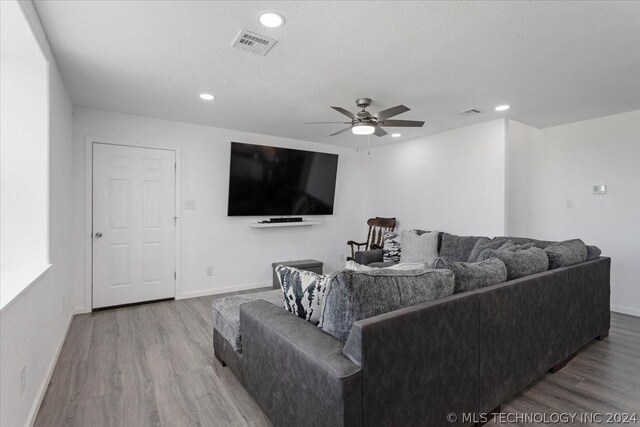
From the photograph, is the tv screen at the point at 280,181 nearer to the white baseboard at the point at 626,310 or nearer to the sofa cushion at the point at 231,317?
the sofa cushion at the point at 231,317

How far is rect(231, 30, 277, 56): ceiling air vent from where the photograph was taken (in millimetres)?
2154

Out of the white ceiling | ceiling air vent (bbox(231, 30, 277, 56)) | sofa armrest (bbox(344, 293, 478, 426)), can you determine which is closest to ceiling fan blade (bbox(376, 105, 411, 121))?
the white ceiling

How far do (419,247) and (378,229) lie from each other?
1659mm

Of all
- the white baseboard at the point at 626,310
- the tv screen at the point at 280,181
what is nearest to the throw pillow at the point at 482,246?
the white baseboard at the point at 626,310

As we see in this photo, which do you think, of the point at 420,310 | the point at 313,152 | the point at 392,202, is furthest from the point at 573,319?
the point at 313,152

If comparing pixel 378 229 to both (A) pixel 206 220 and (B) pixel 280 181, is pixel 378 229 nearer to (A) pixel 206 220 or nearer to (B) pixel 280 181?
(B) pixel 280 181

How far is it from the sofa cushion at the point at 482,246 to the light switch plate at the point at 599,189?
1665mm

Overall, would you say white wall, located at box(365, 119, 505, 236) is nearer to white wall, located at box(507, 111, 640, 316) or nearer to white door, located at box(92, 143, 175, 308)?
white wall, located at box(507, 111, 640, 316)

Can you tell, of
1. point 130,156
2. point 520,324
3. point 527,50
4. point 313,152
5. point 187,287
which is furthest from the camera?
point 313,152

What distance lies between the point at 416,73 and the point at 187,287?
3.77 m

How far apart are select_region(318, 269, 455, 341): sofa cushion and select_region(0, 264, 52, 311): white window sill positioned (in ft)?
4.55

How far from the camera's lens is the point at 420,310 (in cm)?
142

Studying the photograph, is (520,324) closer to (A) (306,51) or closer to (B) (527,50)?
(B) (527,50)

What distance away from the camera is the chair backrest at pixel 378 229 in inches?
213
